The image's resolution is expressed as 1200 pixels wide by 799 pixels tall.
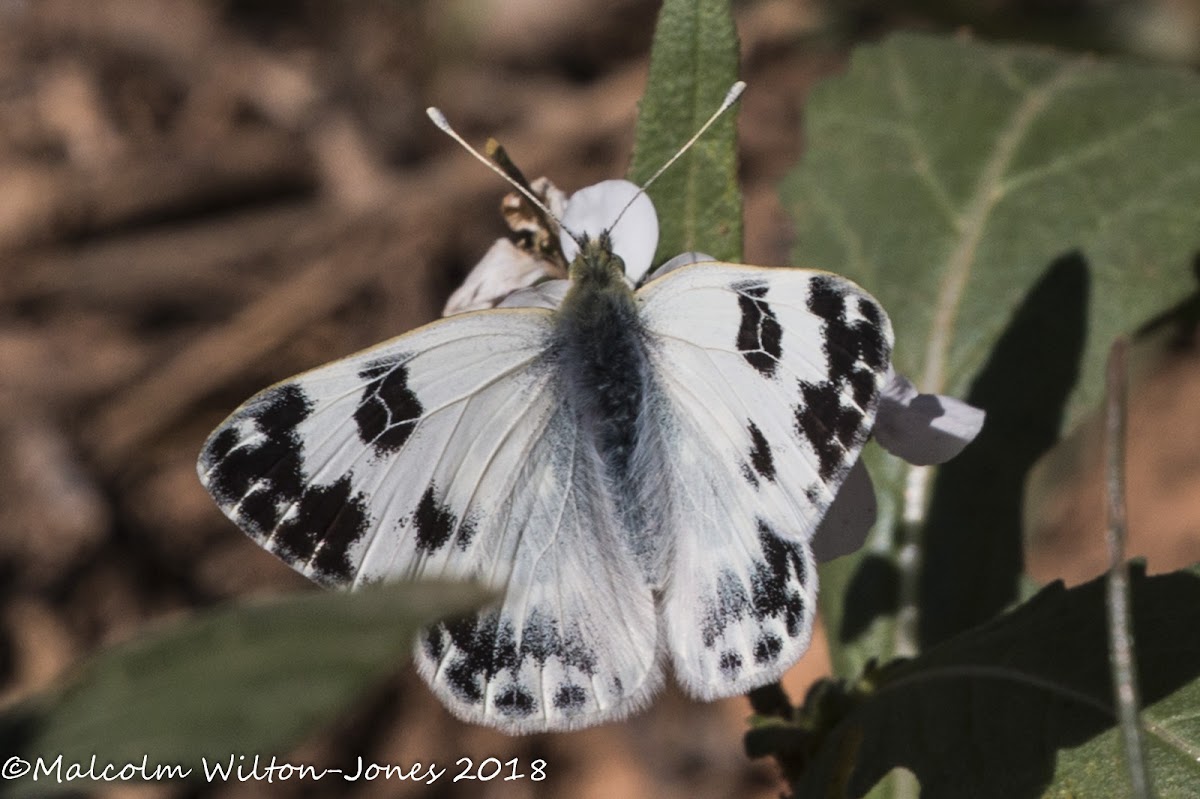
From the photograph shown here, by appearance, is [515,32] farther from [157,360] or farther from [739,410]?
[739,410]

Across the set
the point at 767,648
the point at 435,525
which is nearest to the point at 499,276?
the point at 435,525

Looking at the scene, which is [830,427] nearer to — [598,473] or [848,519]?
[848,519]

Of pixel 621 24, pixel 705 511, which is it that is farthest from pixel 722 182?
pixel 621 24

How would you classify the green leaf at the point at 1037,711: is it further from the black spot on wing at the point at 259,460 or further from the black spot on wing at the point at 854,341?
the black spot on wing at the point at 259,460

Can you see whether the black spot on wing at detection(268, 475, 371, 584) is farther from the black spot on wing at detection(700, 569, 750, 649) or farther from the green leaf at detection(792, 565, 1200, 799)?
the green leaf at detection(792, 565, 1200, 799)

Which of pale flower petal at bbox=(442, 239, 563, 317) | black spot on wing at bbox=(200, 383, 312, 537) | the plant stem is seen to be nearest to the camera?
the plant stem

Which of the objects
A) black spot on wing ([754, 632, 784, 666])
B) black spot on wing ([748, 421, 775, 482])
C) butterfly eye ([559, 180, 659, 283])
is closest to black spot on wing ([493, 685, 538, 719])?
black spot on wing ([754, 632, 784, 666])
